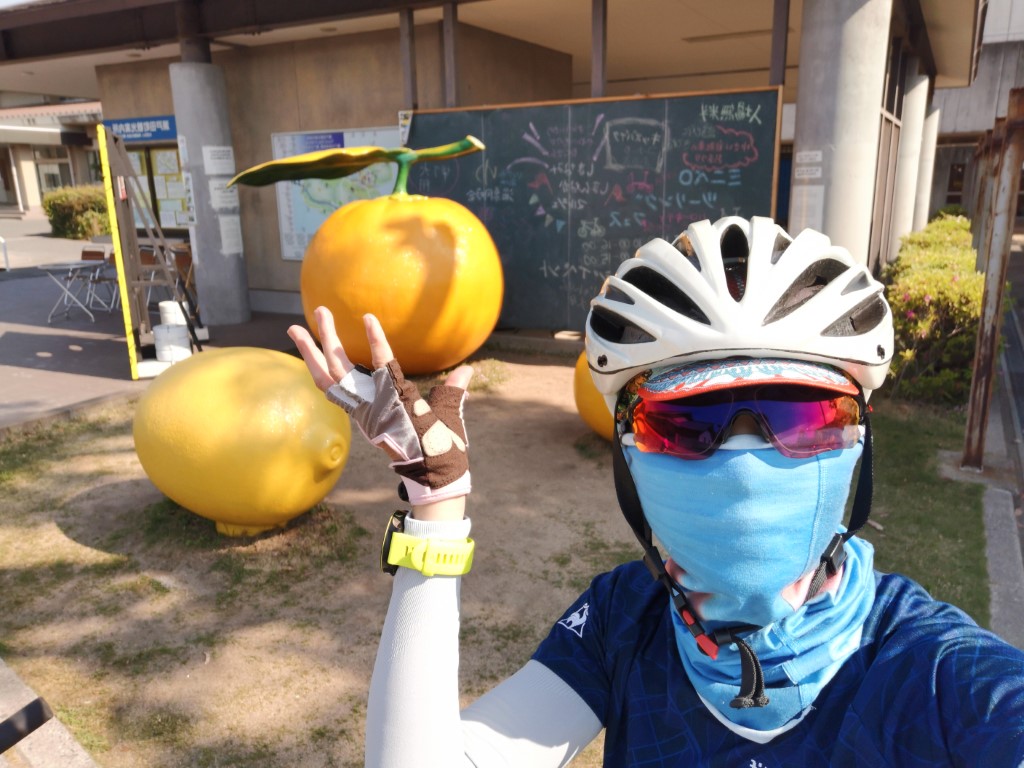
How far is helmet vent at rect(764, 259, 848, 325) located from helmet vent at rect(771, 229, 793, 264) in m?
0.07

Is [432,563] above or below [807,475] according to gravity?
below

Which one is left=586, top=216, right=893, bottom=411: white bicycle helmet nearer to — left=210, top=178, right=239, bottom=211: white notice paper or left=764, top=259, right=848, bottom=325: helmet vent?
left=764, top=259, right=848, bottom=325: helmet vent

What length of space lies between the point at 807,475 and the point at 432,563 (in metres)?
0.63

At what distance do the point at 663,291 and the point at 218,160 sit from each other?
A: 990cm

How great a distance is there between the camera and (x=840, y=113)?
6.73m

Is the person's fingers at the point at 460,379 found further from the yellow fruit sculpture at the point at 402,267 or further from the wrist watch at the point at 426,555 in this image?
the yellow fruit sculpture at the point at 402,267

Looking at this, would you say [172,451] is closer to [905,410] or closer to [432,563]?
[432,563]

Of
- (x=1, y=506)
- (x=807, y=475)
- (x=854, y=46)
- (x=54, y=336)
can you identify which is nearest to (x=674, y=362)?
(x=807, y=475)

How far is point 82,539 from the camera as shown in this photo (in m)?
4.57

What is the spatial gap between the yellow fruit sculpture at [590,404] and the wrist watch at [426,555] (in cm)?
433

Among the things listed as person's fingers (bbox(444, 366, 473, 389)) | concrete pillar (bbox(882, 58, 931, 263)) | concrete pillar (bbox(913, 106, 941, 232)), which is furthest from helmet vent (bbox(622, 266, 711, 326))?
concrete pillar (bbox(913, 106, 941, 232))

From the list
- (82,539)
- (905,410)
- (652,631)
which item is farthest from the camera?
(905,410)

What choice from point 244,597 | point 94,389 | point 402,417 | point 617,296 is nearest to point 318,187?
point 94,389

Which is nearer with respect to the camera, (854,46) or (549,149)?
(854,46)
